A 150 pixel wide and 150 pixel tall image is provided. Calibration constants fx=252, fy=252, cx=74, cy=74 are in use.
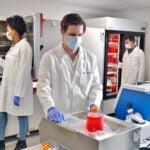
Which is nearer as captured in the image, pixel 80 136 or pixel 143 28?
pixel 80 136

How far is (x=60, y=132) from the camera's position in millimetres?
1217

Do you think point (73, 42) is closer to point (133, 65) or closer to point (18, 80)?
point (18, 80)

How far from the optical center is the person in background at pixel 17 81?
273 centimetres

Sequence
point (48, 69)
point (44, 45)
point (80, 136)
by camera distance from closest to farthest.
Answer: point (80, 136) → point (48, 69) → point (44, 45)

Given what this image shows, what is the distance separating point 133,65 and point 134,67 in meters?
0.04

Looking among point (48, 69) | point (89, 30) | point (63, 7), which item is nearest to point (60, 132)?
point (48, 69)

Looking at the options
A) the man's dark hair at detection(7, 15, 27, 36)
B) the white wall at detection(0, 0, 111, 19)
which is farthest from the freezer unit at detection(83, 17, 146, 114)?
the man's dark hair at detection(7, 15, 27, 36)

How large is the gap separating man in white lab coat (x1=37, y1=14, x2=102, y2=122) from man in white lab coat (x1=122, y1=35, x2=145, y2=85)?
263 centimetres

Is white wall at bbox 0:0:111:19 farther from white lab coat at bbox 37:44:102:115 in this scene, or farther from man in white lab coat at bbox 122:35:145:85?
white lab coat at bbox 37:44:102:115

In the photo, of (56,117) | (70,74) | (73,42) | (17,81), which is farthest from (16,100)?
(56,117)

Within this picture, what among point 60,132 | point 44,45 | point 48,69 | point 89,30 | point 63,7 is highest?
point 63,7

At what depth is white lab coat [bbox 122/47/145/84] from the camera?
14.5ft

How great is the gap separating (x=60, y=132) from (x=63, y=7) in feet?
11.7

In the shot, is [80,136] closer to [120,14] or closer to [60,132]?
[60,132]
